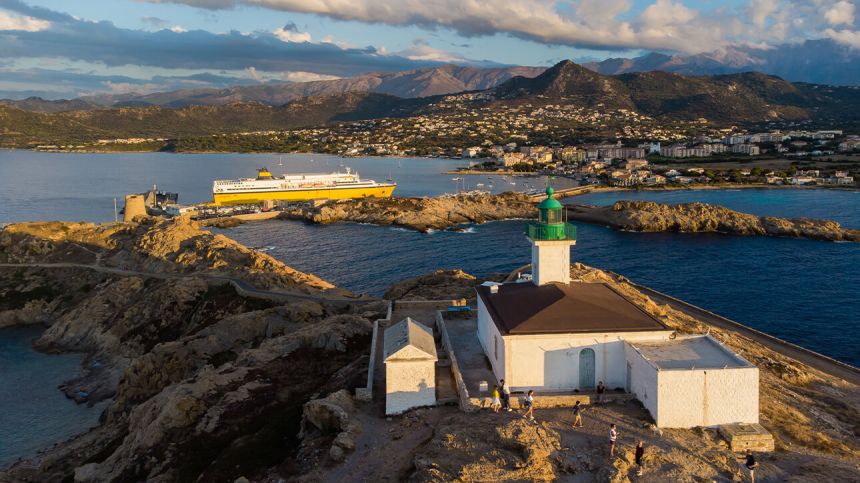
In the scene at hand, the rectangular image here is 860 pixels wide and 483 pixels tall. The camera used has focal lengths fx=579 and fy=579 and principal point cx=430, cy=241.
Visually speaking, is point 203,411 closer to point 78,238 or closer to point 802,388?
point 802,388

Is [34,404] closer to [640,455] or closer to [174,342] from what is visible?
[174,342]

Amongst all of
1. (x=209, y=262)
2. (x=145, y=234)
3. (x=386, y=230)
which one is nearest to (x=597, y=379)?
(x=209, y=262)

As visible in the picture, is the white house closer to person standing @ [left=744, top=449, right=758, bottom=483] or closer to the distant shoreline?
person standing @ [left=744, top=449, right=758, bottom=483]

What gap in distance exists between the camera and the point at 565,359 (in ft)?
45.7

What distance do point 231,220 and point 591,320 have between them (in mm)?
61572

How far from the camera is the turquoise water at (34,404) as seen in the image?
2170 centimetres

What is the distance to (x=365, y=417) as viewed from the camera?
43.9 ft

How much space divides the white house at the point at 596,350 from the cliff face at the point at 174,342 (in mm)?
4946

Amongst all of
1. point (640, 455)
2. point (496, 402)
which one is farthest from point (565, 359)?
point (640, 455)

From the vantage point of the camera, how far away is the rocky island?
1096 cm

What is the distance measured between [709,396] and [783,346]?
57.0ft

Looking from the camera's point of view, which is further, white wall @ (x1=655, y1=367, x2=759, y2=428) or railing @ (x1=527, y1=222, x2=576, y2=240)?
railing @ (x1=527, y1=222, x2=576, y2=240)

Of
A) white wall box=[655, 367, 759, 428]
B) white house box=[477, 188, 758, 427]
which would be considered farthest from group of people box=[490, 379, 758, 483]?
white wall box=[655, 367, 759, 428]

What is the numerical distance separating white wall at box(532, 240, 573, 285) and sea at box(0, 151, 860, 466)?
17.7 m
